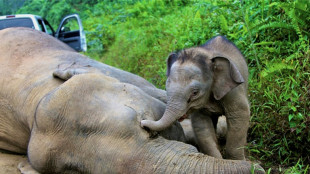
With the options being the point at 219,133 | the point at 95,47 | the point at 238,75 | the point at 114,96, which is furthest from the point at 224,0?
the point at 95,47

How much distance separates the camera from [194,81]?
3139 mm

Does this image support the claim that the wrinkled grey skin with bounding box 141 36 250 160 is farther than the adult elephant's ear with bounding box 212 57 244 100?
No

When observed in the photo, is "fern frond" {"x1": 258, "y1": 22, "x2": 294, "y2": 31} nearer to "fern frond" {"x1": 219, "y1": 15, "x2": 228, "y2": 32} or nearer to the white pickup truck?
"fern frond" {"x1": 219, "y1": 15, "x2": 228, "y2": 32}

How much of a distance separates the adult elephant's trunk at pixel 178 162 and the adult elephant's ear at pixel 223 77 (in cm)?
64

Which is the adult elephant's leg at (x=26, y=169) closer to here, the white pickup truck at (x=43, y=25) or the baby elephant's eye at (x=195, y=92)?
the baby elephant's eye at (x=195, y=92)

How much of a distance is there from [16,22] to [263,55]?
23.1 feet

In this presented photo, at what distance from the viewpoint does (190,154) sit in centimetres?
285

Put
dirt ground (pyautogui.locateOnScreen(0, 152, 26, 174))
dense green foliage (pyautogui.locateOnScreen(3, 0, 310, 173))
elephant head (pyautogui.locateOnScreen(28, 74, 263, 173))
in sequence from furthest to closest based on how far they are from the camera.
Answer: dense green foliage (pyautogui.locateOnScreen(3, 0, 310, 173)), dirt ground (pyautogui.locateOnScreen(0, 152, 26, 174)), elephant head (pyautogui.locateOnScreen(28, 74, 263, 173))

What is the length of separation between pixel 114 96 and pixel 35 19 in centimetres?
803

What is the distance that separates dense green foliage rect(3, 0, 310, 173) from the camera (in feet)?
12.9

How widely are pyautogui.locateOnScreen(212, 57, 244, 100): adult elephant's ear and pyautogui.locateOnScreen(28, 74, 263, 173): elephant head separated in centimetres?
47

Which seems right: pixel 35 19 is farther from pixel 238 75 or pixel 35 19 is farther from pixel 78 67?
pixel 238 75

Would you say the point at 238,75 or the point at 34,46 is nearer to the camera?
the point at 238,75

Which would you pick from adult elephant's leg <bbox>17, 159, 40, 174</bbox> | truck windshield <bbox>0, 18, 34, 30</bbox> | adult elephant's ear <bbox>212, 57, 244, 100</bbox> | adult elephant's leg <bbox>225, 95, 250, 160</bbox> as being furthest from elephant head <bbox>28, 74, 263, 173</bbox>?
truck windshield <bbox>0, 18, 34, 30</bbox>
